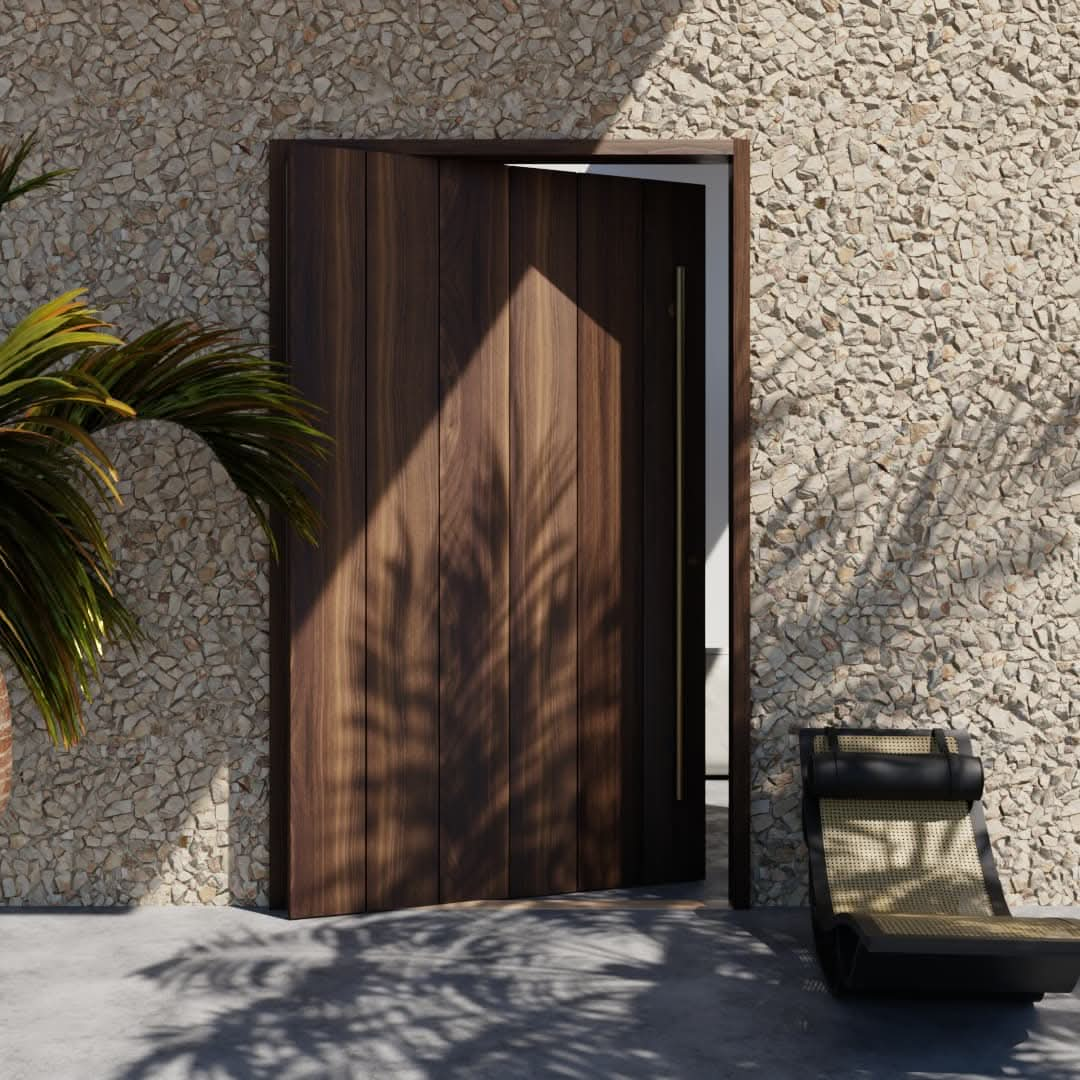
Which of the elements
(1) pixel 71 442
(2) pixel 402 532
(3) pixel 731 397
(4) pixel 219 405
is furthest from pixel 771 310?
(1) pixel 71 442

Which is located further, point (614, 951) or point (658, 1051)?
point (614, 951)

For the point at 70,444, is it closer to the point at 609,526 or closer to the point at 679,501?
the point at 609,526

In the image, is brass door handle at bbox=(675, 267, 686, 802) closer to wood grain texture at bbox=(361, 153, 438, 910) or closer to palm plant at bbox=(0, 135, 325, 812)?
wood grain texture at bbox=(361, 153, 438, 910)

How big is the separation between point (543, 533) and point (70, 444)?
5.21 feet

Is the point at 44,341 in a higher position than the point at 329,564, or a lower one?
higher

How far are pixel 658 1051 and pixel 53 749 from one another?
2.35 m

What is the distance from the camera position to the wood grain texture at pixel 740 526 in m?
4.08

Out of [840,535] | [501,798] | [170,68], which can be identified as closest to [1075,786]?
[840,535]

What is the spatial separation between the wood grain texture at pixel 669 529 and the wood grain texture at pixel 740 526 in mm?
253

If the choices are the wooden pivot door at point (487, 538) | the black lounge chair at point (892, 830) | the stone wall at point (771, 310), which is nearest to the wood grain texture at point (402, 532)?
the wooden pivot door at point (487, 538)

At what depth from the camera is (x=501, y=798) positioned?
414cm

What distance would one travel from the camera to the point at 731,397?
4094mm

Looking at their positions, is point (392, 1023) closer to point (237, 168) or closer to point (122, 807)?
point (122, 807)

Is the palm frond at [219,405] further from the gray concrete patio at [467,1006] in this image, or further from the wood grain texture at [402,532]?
the gray concrete patio at [467,1006]
